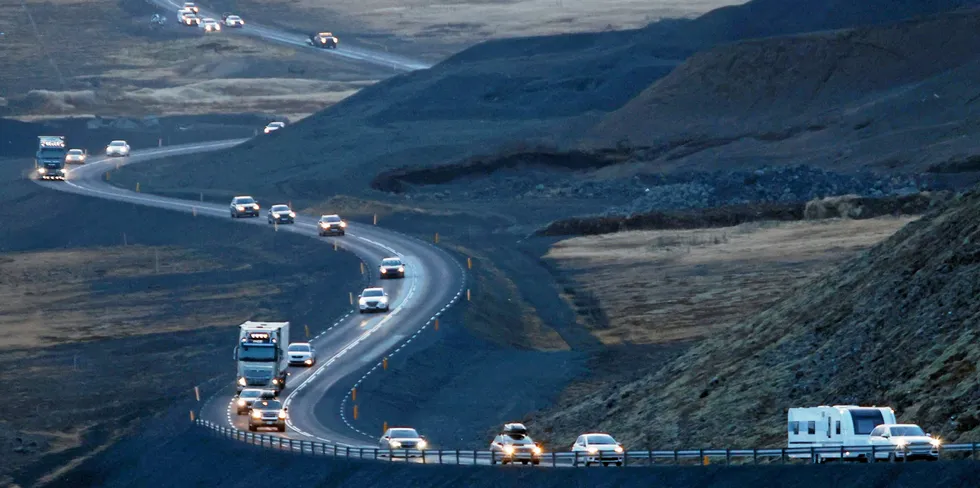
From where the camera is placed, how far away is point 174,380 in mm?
65000

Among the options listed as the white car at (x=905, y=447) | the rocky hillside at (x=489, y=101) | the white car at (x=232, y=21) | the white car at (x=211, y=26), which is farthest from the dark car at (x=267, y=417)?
the white car at (x=232, y=21)

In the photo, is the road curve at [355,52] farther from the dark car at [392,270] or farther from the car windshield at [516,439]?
the car windshield at [516,439]

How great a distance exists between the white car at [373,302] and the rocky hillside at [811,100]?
4608 centimetres

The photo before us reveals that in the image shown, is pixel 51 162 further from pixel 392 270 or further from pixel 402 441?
pixel 402 441

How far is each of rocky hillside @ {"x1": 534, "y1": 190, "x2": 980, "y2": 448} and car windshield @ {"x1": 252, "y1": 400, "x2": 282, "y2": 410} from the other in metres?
7.15

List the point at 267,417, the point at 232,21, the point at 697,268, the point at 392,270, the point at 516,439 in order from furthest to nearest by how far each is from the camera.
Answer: the point at 232,21 < the point at 697,268 < the point at 392,270 < the point at 267,417 < the point at 516,439

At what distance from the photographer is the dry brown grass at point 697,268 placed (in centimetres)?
7006

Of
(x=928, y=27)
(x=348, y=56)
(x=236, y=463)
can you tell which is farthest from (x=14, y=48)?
(x=236, y=463)

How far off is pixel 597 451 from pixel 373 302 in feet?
110

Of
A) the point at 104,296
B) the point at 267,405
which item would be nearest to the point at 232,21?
the point at 104,296

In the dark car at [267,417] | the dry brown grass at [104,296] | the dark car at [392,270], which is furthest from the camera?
the dark car at [392,270]

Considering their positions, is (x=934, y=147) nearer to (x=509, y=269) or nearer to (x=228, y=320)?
(x=509, y=269)

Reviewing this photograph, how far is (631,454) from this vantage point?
35875 mm

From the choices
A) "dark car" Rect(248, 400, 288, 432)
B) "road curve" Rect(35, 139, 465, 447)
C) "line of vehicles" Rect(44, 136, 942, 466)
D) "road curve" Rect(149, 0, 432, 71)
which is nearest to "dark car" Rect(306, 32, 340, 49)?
"road curve" Rect(149, 0, 432, 71)
